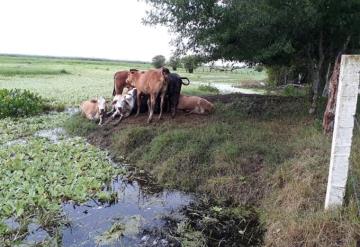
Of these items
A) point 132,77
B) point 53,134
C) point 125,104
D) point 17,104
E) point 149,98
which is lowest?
point 53,134

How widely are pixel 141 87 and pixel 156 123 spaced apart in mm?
1152

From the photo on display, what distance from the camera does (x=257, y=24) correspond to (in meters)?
8.34

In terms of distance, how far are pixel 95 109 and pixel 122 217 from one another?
6.40 meters

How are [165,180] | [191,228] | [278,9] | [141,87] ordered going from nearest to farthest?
[191,228] < [165,180] < [278,9] < [141,87]

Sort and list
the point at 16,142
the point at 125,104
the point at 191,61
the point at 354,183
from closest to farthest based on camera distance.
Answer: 1. the point at 354,183
2. the point at 16,142
3. the point at 125,104
4. the point at 191,61

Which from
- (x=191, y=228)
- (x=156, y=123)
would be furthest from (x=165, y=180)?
(x=156, y=123)

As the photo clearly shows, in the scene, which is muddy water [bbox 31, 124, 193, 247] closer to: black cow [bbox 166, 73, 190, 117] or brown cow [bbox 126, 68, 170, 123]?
brown cow [bbox 126, 68, 170, 123]

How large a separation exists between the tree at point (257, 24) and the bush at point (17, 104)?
6913 mm

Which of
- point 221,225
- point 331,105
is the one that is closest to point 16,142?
point 221,225

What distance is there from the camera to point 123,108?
11.1 m

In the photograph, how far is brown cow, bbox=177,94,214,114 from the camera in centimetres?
1067

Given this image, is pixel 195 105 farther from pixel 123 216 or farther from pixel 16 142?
pixel 123 216

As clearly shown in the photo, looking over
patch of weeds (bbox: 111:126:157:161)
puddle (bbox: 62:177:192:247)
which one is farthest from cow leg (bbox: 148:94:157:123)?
puddle (bbox: 62:177:192:247)

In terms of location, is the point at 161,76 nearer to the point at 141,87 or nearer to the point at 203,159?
the point at 141,87
